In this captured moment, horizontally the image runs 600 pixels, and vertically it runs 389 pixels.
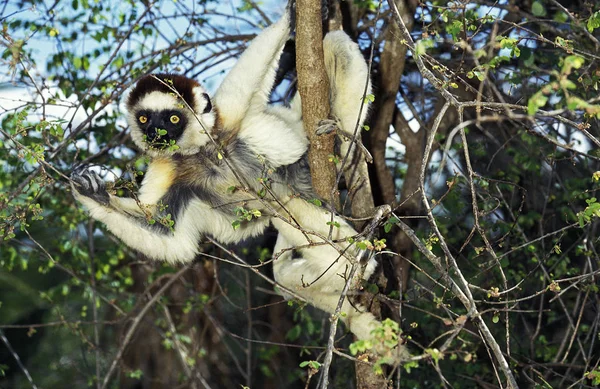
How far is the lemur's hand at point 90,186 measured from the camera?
3828mm

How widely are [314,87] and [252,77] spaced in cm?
44

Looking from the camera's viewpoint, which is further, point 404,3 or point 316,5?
point 404,3

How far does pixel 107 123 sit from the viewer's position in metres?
5.02

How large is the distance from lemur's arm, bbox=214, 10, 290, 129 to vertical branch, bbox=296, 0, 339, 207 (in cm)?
34

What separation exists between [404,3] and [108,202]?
255 cm

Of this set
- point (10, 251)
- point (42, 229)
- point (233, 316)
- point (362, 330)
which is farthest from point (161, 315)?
point (362, 330)

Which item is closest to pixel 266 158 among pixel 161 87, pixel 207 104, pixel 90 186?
pixel 207 104

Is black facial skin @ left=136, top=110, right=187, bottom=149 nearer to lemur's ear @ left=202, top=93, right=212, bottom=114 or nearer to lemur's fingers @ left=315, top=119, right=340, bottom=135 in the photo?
lemur's ear @ left=202, top=93, right=212, bottom=114

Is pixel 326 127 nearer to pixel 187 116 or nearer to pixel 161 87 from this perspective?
pixel 187 116

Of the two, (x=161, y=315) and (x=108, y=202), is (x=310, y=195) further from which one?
(x=161, y=315)

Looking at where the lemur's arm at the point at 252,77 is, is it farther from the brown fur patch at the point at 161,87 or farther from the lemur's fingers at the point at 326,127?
the lemur's fingers at the point at 326,127

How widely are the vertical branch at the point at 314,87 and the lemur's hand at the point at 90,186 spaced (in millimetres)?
1228

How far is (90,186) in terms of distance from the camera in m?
3.84

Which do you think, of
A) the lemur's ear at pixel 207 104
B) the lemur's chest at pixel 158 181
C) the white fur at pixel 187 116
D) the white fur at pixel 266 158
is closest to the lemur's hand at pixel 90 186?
the white fur at pixel 266 158
